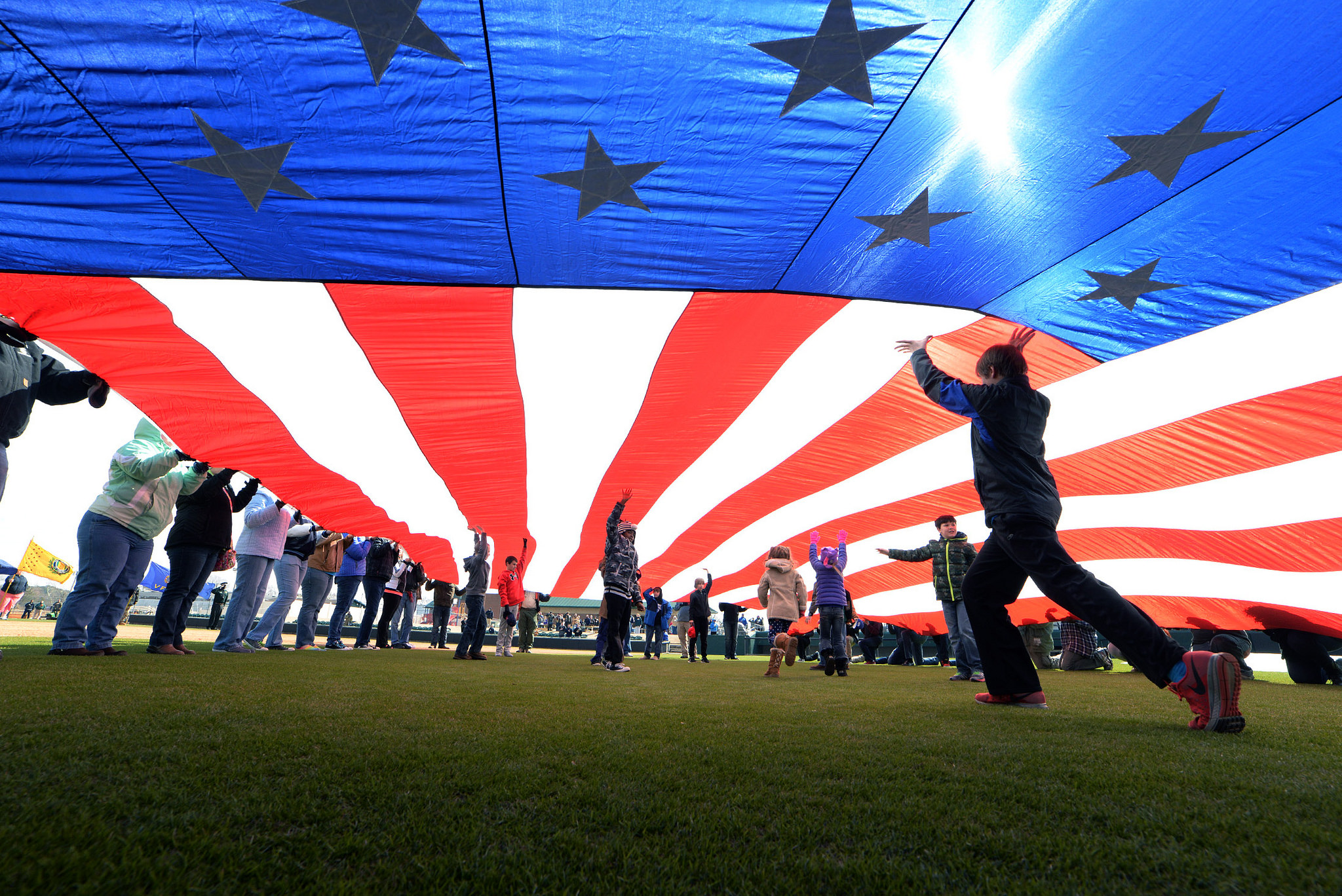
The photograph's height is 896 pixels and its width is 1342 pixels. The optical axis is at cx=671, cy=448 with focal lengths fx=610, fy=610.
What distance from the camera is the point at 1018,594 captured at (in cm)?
243

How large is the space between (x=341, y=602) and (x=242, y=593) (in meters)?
1.72

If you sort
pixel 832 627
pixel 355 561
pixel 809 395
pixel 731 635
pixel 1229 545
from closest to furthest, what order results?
pixel 809 395, pixel 1229 545, pixel 832 627, pixel 355 561, pixel 731 635

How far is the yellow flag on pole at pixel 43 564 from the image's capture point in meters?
15.6

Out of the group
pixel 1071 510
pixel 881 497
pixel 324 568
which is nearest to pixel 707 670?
pixel 881 497

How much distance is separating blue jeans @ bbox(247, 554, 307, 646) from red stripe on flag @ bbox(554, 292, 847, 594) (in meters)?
2.97

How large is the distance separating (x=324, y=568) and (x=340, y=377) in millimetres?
3171

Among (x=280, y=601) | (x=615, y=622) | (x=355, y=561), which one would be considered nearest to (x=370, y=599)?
(x=355, y=561)

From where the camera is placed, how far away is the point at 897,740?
1.75 metres

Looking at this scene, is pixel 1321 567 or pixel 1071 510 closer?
pixel 1321 567

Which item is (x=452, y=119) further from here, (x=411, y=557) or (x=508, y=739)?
(x=411, y=557)

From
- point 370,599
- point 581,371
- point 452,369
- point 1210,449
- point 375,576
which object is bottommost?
point 370,599

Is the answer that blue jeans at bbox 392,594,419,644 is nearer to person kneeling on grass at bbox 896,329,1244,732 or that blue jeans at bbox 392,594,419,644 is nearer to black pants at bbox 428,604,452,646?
black pants at bbox 428,604,452,646

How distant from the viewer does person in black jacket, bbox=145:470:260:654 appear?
13.4 feet

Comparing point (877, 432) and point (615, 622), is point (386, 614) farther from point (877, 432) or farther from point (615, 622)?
point (877, 432)
